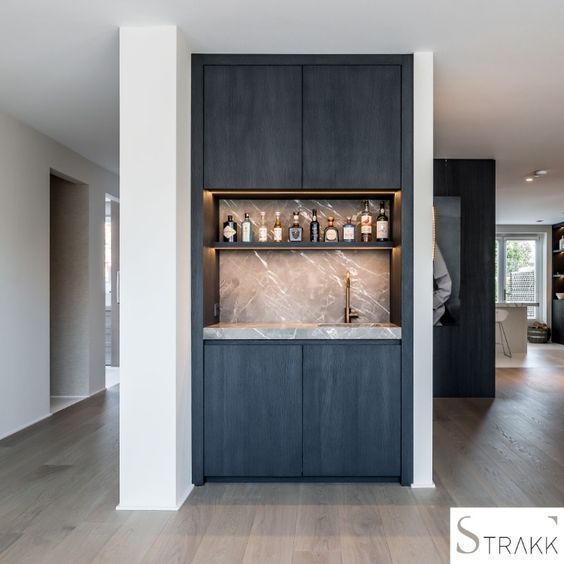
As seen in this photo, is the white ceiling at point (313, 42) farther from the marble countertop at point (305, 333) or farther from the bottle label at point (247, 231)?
the marble countertop at point (305, 333)

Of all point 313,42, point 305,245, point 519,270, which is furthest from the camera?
point 519,270

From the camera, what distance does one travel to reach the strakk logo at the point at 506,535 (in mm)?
2488

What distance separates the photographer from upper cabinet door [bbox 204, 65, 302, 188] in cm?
344

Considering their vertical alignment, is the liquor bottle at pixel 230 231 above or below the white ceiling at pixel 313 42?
below

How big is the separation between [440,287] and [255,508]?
3.85 meters

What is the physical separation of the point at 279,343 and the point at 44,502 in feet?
5.14

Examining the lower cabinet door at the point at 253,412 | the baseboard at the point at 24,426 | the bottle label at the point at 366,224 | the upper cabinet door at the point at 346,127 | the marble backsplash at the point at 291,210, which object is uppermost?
the upper cabinet door at the point at 346,127

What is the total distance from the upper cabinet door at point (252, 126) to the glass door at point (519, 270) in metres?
10.9

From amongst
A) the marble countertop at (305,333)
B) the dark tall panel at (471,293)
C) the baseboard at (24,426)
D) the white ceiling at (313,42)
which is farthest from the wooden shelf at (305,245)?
the dark tall panel at (471,293)

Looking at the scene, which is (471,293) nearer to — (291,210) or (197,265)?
(291,210)

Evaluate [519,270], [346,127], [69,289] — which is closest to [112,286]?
[69,289]

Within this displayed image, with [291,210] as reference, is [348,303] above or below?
below

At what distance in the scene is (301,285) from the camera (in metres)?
4.03

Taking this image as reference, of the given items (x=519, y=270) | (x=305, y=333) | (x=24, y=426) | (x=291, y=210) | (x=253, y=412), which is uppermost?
(x=291, y=210)
